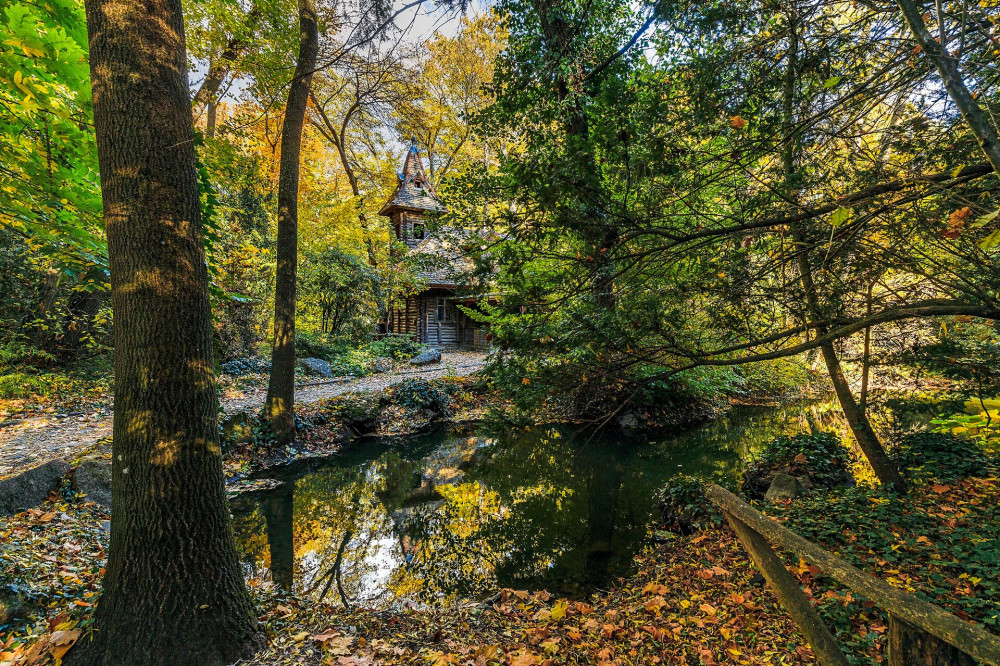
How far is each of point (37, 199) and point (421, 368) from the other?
41.3 ft

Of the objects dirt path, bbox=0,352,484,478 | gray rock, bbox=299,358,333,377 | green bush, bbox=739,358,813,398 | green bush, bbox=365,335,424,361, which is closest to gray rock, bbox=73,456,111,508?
dirt path, bbox=0,352,484,478

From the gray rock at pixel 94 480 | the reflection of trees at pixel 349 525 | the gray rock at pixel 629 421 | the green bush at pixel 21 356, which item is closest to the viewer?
the reflection of trees at pixel 349 525

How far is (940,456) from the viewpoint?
19.0 ft

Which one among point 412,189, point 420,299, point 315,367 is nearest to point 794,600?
point 315,367

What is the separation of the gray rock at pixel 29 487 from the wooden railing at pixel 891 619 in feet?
23.8

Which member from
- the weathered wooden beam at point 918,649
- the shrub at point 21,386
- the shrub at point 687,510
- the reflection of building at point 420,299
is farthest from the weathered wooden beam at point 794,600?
the reflection of building at point 420,299

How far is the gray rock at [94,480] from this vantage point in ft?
17.6

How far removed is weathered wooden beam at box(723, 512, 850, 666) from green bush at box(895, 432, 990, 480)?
4.66 meters

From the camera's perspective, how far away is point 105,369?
1060 cm

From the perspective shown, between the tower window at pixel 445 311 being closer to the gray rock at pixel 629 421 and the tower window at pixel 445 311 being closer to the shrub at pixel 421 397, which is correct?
the shrub at pixel 421 397

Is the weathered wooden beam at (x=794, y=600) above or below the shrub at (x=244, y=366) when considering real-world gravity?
below

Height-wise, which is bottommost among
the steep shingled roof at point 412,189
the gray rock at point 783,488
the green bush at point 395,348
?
the gray rock at point 783,488

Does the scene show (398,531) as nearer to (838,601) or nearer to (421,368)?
(838,601)

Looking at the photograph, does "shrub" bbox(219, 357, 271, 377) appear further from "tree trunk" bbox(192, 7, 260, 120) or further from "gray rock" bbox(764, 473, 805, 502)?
"gray rock" bbox(764, 473, 805, 502)
